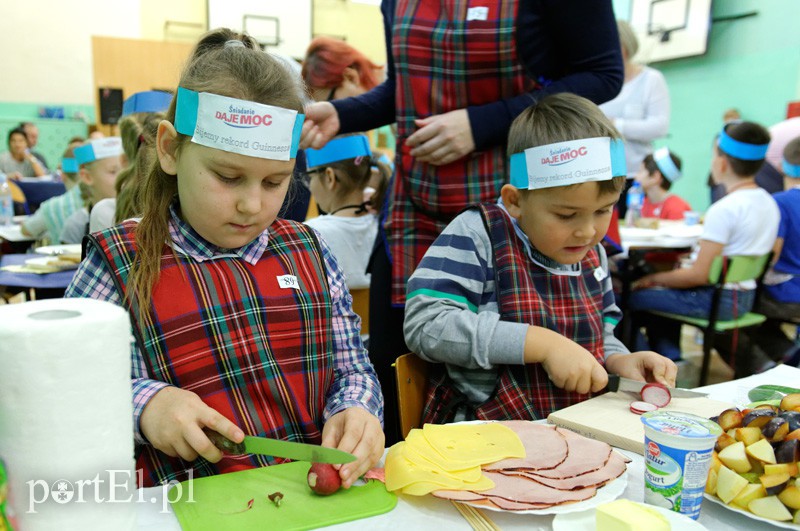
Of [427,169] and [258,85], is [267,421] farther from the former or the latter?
[427,169]

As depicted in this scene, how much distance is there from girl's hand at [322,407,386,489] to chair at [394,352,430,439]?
21cm

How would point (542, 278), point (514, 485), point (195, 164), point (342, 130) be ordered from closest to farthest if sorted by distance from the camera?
point (514, 485), point (195, 164), point (542, 278), point (342, 130)

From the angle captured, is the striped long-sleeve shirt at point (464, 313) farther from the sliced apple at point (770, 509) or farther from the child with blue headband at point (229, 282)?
the sliced apple at point (770, 509)

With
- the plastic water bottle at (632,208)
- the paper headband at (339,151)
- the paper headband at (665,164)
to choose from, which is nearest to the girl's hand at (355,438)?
the paper headband at (339,151)

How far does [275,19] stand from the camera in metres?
10.7

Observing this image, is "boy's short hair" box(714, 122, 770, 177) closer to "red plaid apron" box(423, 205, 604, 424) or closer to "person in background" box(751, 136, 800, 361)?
"person in background" box(751, 136, 800, 361)

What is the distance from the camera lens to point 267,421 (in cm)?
115

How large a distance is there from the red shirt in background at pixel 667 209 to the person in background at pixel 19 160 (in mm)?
7714

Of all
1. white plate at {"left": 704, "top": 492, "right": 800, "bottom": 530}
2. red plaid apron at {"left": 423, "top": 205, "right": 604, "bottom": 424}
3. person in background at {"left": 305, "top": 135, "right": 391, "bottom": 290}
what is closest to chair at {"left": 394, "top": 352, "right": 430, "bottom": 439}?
red plaid apron at {"left": 423, "top": 205, "right": 604, "bottom": 424}

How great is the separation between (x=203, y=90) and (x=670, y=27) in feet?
29.4

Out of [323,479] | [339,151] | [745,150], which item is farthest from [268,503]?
[745,150]

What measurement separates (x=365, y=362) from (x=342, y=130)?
32.5 inches

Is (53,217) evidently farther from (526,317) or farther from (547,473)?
(547,473)

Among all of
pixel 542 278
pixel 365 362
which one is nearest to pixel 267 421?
pixel 365 362
